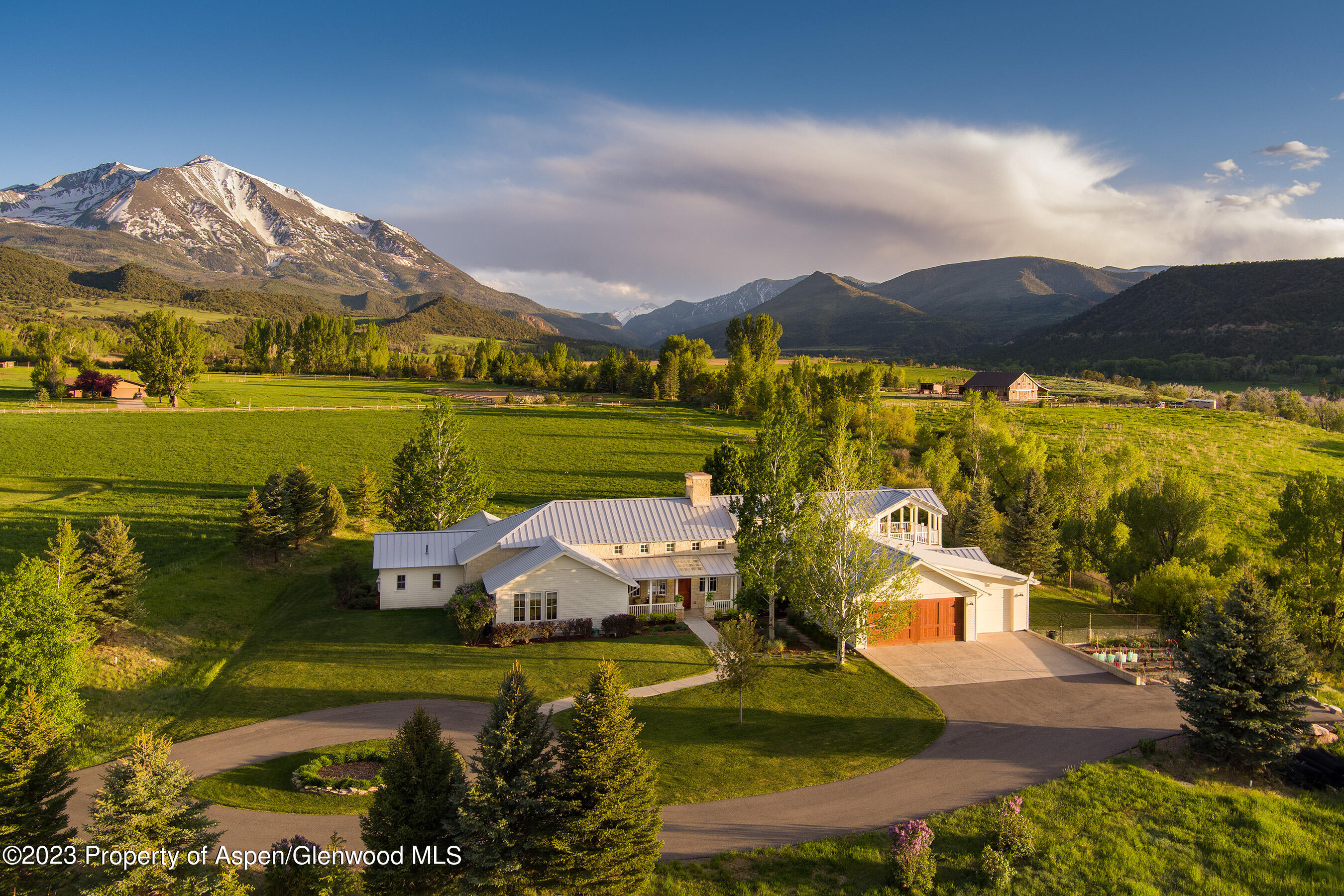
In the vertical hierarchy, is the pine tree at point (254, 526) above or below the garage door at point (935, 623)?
above

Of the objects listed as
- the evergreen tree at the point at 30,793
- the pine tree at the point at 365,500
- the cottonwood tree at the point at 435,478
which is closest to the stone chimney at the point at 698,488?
the cottonwood tree at the point at 435,478

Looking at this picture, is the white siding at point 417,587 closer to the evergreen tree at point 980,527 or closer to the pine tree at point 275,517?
the pine tree at point 275,517

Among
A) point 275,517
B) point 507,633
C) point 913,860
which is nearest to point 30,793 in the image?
point 507,633

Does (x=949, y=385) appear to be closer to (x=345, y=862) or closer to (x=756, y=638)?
(x=756, y=638)

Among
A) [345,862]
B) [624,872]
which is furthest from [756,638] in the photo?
[345,862]

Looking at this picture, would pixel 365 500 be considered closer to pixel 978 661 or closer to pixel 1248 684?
pixel 978 661

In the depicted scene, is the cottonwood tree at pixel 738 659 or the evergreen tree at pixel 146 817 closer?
the evergreen tree at pixel 146 817

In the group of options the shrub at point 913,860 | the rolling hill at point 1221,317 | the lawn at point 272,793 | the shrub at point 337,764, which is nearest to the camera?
the shrub at point 913,860

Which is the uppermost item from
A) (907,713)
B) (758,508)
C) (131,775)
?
(758,508)
